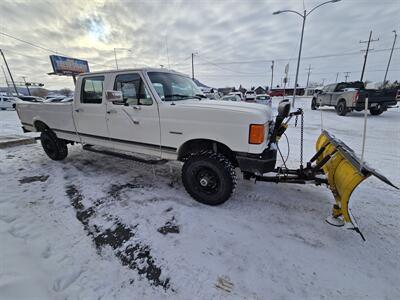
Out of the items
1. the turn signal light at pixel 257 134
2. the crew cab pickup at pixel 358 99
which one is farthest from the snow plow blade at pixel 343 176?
the crew cab pickup at pixel 358 99

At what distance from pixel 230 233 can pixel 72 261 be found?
1774 millimetres

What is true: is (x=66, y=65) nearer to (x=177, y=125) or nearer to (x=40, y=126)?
(x=40, y=126)

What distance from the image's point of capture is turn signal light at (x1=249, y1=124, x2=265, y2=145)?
8.25 ft

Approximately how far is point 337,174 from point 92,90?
177 inches

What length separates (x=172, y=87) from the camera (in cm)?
354

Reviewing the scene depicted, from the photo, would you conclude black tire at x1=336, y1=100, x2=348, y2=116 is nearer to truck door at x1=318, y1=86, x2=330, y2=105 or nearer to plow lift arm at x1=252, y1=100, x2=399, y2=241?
truck door at x1=318, y1=86, x2=330, y2=105

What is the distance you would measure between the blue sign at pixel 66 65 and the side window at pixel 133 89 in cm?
3579

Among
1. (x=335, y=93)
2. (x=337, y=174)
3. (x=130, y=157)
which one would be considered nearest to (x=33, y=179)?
(x=130, y=157)

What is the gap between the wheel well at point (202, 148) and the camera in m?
3.10

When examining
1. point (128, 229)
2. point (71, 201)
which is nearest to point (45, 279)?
point (128, 229)

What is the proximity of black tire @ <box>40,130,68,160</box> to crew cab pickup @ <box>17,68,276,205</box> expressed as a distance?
896 mm

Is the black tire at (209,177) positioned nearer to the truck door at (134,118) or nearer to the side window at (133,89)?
the truck door at (134,118)

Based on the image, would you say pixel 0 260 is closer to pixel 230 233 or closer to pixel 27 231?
pixel 27 231

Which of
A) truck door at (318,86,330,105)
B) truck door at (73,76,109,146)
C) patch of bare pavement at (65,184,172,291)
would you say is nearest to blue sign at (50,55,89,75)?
truck door at (73,76,109,146)
